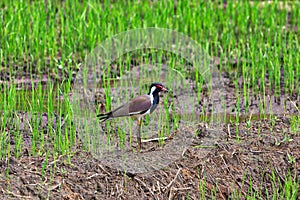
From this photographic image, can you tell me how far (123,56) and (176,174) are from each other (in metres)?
2.95

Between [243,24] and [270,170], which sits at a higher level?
[243,24]

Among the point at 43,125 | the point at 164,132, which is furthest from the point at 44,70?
the point at 164,132

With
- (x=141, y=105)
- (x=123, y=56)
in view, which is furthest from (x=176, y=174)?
(x=123, y=56)

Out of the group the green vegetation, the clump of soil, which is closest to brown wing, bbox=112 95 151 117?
the clump of soil

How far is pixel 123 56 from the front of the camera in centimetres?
739

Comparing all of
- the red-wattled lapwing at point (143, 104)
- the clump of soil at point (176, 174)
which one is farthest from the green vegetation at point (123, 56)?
the red-wattled lapwing at point (143, 104)

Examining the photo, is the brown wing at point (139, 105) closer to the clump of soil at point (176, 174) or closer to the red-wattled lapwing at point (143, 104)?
the red-wattled lapwing at point (143, 104)

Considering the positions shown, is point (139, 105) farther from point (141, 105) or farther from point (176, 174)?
point (176, 174)

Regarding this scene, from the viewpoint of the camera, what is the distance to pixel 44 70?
7.26m

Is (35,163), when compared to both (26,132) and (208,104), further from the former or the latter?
(208,104)

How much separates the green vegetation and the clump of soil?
0.10 m

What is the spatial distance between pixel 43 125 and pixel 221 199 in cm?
164

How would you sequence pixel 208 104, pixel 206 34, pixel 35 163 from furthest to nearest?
pixel 206 34, pixel 208 104, pixel 35 163

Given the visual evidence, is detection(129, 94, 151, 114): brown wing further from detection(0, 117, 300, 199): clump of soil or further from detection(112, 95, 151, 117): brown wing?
detection(0, 117, 300, 199): clump of soil
